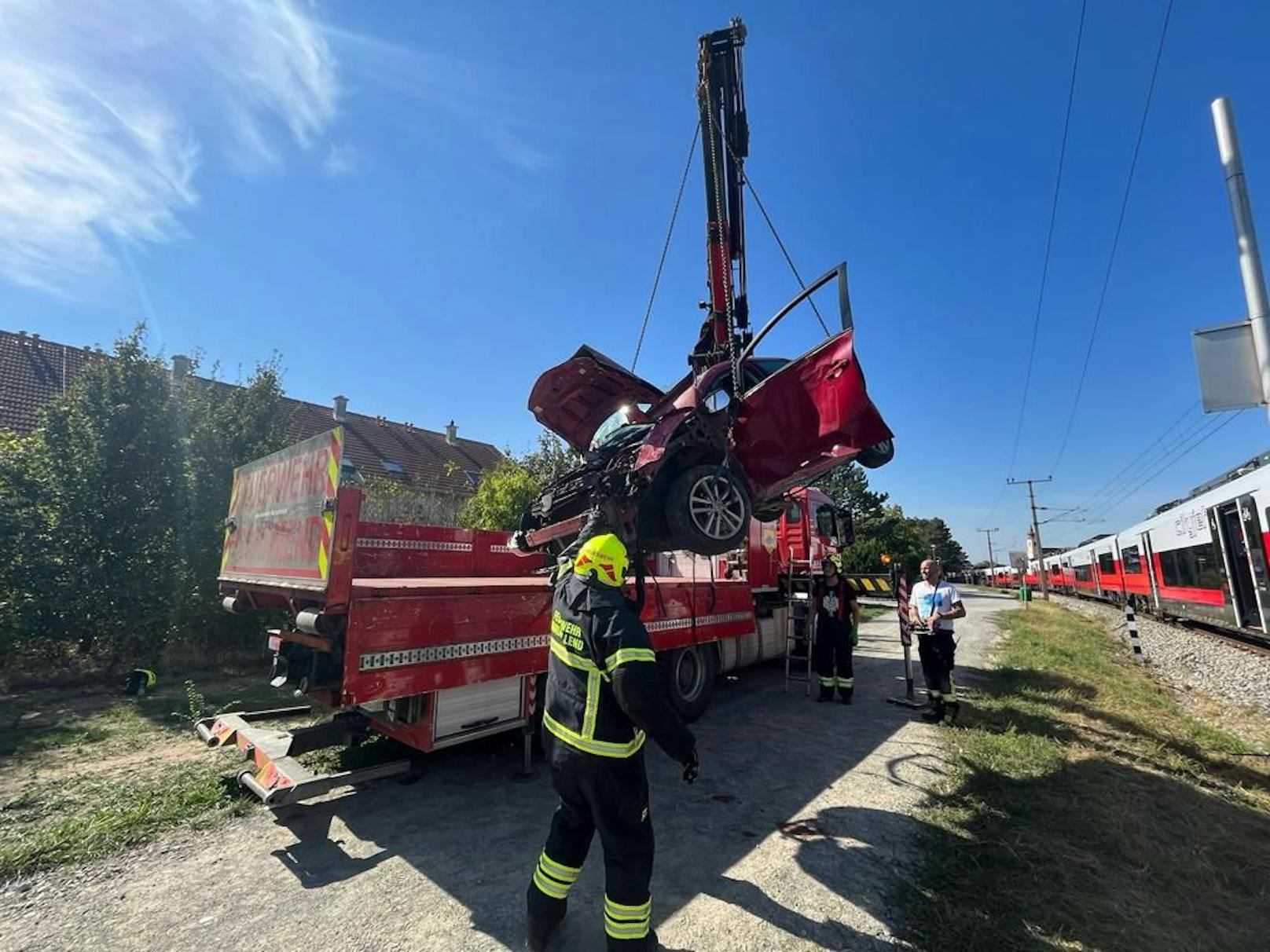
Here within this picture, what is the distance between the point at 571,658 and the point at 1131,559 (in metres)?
25.9

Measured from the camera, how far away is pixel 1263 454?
11.7m

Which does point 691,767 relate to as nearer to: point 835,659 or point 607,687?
point 607,687

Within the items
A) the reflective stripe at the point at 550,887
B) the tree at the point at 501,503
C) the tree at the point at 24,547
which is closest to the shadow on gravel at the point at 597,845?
the reflective stripe at the point at 550,887

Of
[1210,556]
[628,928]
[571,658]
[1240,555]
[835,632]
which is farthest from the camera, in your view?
[1210,556]

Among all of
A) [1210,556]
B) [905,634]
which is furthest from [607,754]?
[1210,556]

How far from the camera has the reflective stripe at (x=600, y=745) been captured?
2449 mm

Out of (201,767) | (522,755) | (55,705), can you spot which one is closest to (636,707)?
(522,755)

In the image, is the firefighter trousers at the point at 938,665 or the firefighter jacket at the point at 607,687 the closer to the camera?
the firefighter jacket at the point at 607,687

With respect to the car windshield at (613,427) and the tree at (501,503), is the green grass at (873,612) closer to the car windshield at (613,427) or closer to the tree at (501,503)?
the tree at (501,503)

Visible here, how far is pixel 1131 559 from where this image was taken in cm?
2116

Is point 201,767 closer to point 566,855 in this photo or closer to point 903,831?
point 566,855

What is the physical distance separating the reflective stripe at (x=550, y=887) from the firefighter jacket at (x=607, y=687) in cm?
52

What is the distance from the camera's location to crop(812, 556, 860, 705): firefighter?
23.9ft

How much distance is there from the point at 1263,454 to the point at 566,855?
51.7ft
